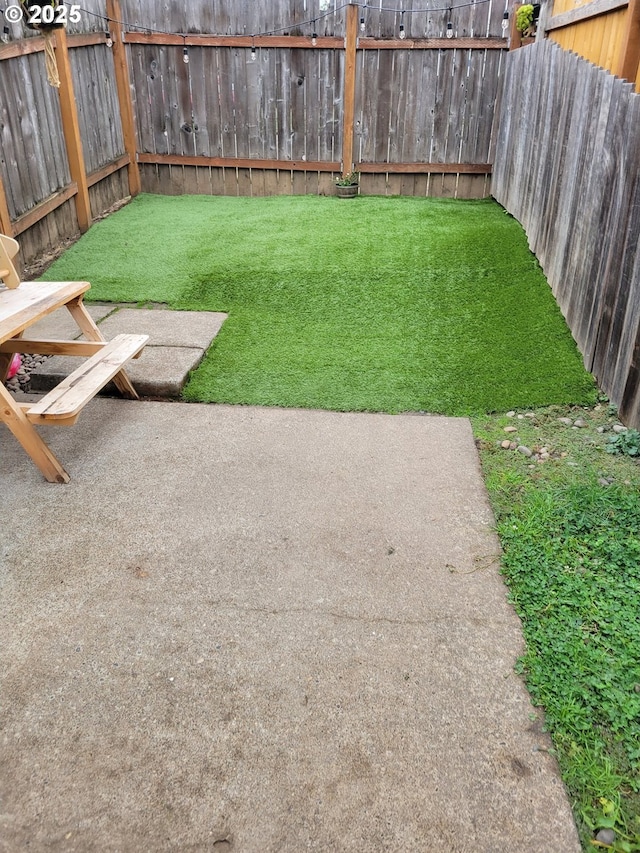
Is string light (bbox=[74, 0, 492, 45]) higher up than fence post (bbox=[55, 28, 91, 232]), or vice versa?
string light (bbox=[74, 0, 492, 45])

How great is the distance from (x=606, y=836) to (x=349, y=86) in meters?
8.32

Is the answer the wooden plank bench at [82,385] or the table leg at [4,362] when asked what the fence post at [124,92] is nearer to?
the table leg at [4,362]

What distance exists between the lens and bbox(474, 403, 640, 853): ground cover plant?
189 cm

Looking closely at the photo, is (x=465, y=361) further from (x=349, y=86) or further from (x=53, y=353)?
(x=349, y=86)

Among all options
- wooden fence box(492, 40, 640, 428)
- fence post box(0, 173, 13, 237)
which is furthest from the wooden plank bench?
wooden fence box(492, 40, 640, 428)

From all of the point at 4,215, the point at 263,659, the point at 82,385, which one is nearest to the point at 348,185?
the point at 4,215

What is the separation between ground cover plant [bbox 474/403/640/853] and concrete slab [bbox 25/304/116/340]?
2939mm

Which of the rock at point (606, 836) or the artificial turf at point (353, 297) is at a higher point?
the rock at point (606, 836)

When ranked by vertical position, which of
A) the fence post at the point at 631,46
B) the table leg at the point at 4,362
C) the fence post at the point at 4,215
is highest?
the fence post at the point at 631,46

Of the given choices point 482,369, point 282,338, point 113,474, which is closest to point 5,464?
point 113,474

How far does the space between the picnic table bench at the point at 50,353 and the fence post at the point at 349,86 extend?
17.7 feet

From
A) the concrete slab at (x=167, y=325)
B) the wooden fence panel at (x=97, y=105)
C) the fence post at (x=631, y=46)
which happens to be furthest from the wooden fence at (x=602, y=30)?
the wooden fence panel at (x=97, y=105)

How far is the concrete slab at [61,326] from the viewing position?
4883 millimetres

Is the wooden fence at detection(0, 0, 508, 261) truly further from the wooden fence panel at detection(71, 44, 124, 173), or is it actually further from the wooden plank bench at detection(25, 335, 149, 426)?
the wooden plank bench at detection(25, 335, 149, 426)
